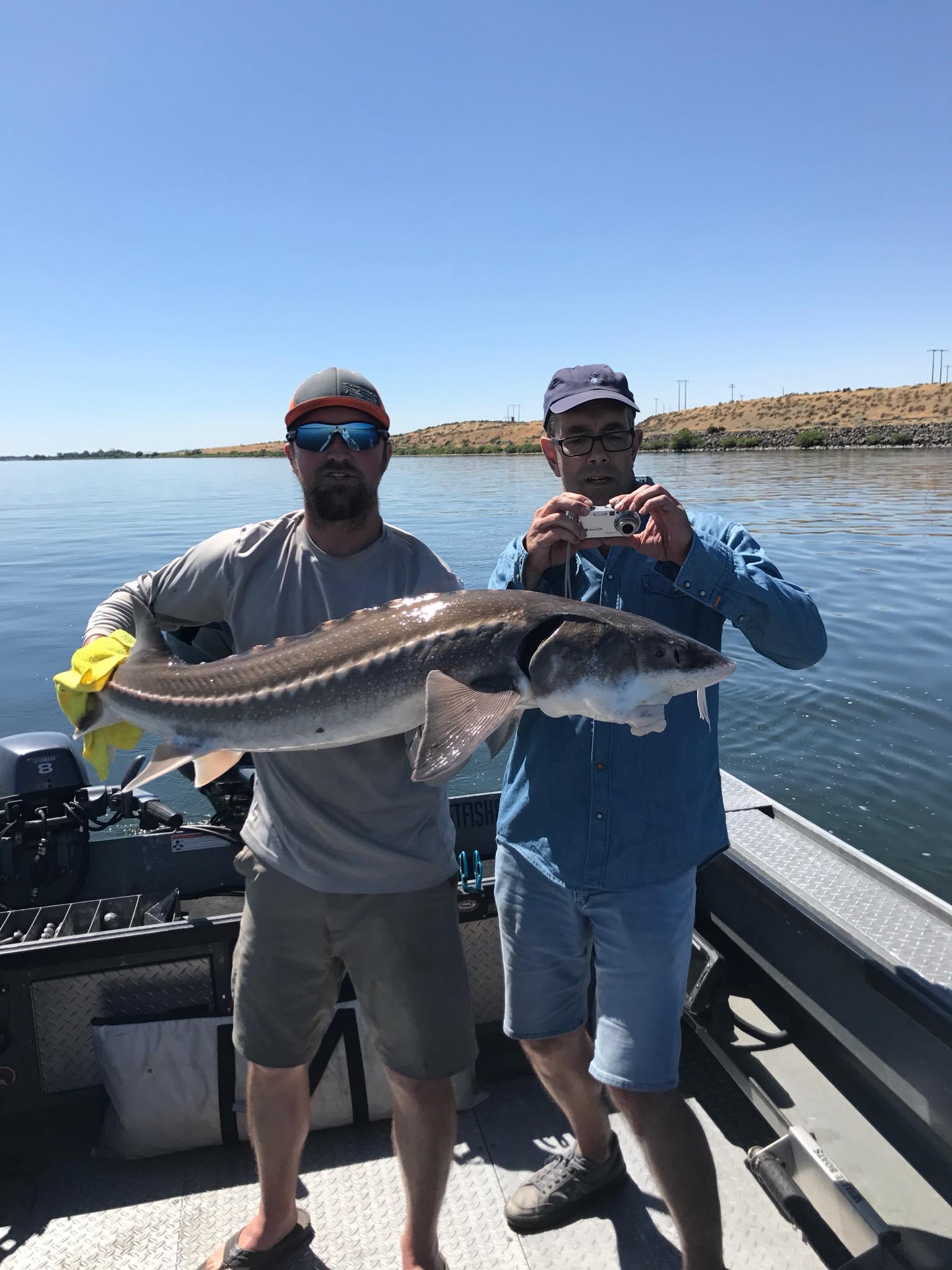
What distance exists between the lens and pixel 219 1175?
317 cm

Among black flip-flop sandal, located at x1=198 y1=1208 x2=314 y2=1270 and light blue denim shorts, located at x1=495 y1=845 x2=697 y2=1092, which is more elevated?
light blue denim shorts, located at x1=495 y1=845 x2=697 y2=1092

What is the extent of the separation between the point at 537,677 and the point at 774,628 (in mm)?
790

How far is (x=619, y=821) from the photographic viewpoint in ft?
8.21

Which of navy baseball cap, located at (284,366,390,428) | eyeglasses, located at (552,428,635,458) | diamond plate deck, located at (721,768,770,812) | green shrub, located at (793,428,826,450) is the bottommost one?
diamond plate deck, located at (721,768,770,812)

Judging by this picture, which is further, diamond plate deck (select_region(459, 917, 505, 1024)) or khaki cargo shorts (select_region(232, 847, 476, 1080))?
diamond plate deck (select_region(459, 917, 505, 1024))

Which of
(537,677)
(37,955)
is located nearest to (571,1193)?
(537,677)

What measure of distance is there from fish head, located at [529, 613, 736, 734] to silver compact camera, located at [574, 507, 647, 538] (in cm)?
28

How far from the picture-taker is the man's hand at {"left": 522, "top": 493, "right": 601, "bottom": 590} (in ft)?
8.02

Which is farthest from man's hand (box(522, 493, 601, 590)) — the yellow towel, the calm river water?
the calm river water

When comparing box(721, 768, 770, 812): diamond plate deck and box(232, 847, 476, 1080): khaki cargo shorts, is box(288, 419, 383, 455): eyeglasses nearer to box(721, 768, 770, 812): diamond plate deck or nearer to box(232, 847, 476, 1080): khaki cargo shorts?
box(232, 847, 476, 1080): khaki cargo shorts

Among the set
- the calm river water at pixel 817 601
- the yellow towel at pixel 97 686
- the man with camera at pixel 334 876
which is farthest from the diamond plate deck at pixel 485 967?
the calm river water at pixel 817 601

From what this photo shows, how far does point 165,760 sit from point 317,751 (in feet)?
1.76

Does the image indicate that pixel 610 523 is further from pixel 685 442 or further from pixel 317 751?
pixel 685 442

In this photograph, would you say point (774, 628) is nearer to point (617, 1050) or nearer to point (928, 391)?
point (617, 1050)
